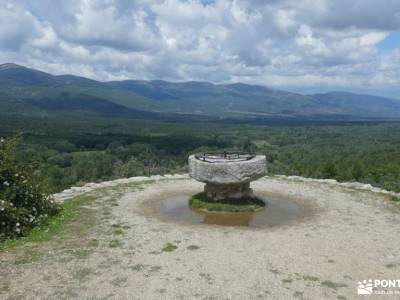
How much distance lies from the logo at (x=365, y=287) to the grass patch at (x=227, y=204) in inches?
301

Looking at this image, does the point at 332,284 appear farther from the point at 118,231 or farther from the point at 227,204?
the point at 227,204

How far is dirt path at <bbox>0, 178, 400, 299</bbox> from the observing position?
954 cm

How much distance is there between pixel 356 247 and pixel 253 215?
5.00m

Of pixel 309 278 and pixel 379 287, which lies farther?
pixel 309 278

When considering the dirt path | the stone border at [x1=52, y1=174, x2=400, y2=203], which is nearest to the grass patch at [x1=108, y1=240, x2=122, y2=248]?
the dirt path

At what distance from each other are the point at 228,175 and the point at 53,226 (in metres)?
6.93

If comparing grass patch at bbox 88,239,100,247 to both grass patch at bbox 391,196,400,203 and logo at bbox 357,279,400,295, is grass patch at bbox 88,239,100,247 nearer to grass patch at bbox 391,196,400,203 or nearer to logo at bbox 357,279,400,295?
logo at bbox 357,279,400,295

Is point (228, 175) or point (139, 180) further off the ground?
point (228, 175)

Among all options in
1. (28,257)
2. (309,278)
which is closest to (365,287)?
(309,278)

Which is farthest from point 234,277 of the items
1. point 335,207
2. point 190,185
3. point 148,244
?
point 190,185

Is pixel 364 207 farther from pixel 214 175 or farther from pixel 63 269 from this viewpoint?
pixel 63 269

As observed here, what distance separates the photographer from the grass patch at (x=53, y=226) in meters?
12.7

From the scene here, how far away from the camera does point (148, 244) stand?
505 inches

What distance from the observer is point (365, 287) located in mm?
9680
